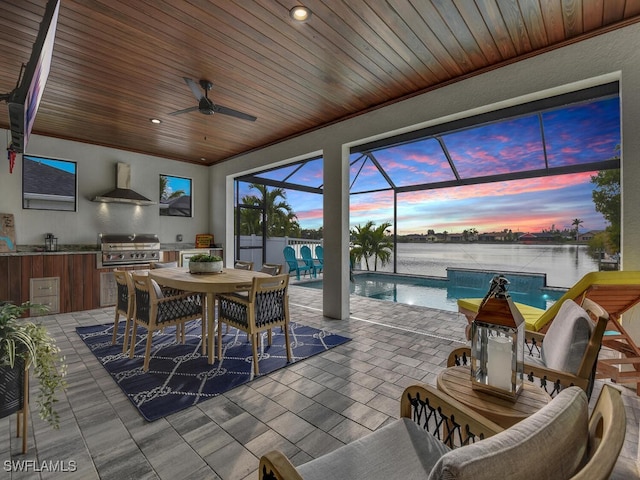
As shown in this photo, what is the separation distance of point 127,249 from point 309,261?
4633 mm

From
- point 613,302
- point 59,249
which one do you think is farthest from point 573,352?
point 59,249

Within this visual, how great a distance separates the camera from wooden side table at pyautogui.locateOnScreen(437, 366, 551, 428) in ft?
3.72

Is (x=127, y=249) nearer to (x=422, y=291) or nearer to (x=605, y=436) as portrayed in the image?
(x=605, y=436)

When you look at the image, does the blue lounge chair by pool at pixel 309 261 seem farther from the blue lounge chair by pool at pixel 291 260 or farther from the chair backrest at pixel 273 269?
the chair backrest at pixel 273 269

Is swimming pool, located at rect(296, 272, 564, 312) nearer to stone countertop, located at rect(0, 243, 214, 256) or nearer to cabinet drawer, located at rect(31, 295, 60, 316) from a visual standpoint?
stone countertop, located at rect(0, 243, 214, 256)

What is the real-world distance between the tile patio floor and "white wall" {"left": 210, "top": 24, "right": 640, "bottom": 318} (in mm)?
1422

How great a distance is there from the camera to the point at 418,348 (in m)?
3.28

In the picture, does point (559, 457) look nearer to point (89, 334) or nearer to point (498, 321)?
point (498, 321)

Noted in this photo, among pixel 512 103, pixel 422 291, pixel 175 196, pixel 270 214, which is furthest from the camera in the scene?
pixel 270 214

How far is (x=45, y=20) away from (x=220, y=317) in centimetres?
245

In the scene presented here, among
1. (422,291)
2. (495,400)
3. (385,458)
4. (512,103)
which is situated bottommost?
(422,291)

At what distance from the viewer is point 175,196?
6637 millimetres

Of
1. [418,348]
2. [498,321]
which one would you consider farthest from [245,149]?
[498,321]

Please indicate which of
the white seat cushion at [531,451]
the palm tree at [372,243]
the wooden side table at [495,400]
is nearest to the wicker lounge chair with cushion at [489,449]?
the white seat cushion at [531,451]
